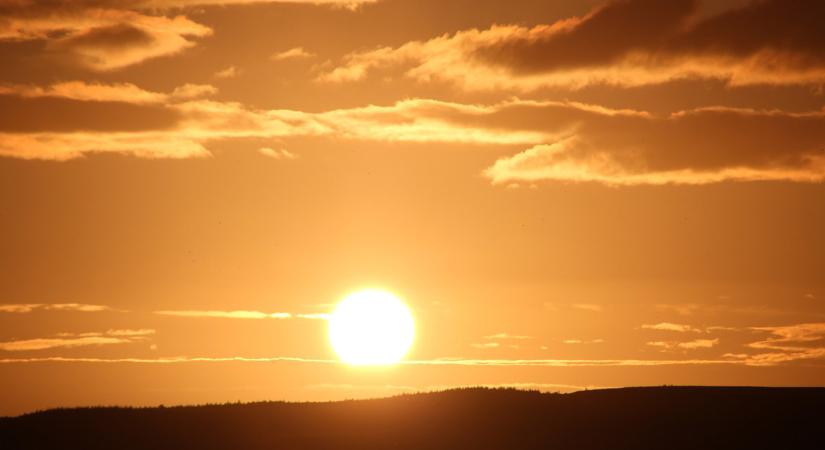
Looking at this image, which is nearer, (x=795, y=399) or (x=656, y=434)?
(x=656, y=434)

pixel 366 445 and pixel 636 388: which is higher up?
pixel 636 388

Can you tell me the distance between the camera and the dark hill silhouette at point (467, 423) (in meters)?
75.2

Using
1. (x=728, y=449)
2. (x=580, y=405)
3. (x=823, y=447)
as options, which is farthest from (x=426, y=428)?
(x=823, y=447)

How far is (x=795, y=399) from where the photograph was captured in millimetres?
82500

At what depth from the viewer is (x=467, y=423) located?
78875mm

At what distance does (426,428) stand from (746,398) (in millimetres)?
20379

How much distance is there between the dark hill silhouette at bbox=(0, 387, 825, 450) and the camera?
75188 millimetres

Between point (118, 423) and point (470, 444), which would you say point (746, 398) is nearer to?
point (470, 444)

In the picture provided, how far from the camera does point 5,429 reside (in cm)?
7738

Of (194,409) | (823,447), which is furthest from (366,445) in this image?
(823,447)

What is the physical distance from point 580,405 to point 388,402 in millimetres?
11938

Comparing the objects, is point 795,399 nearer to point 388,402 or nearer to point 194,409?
point 388,402

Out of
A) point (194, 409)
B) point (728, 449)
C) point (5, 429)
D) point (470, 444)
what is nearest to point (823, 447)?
point (728, 449)

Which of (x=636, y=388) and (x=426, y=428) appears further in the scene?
(x=636, y=388)
